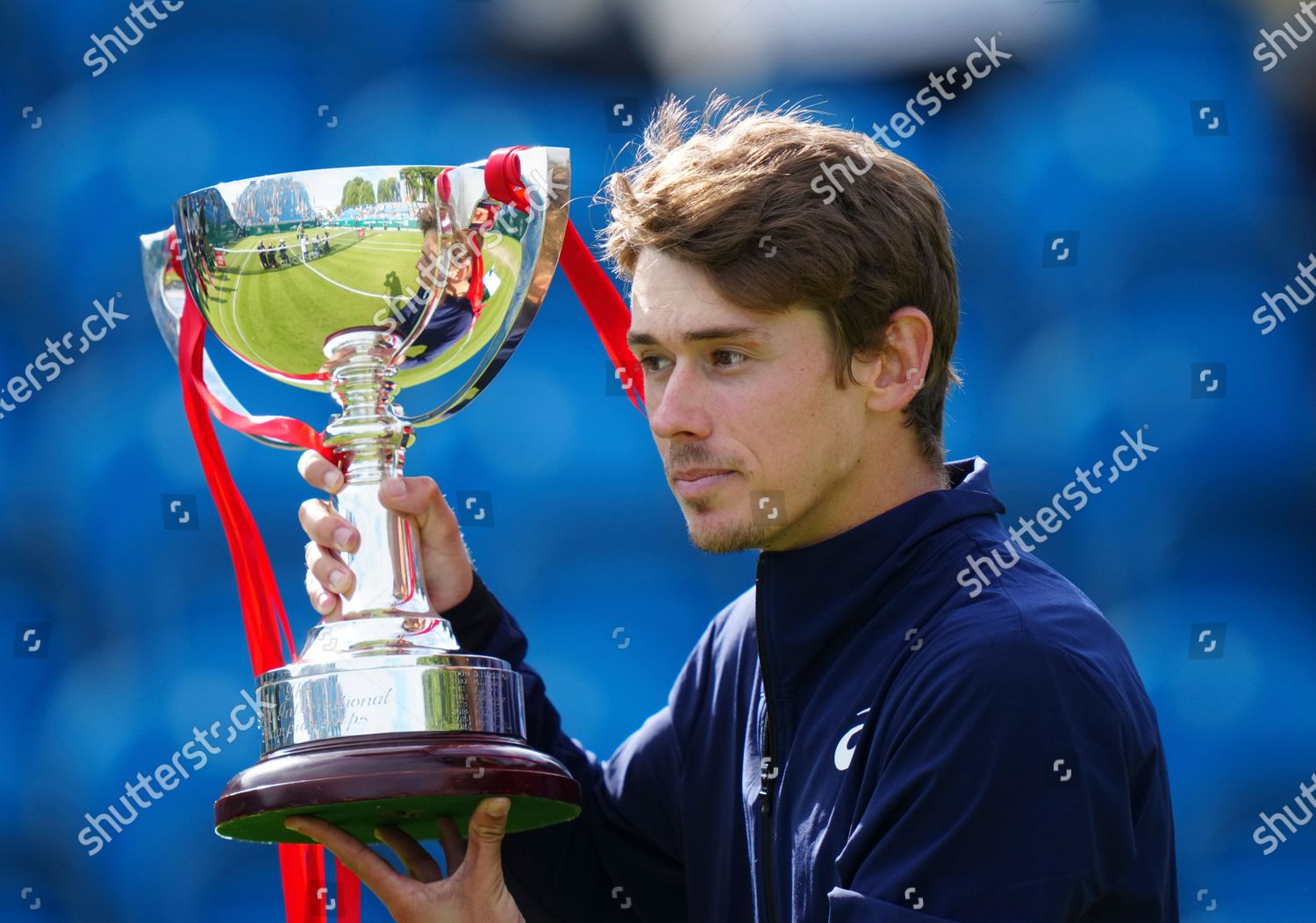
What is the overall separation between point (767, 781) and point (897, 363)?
483 millimetres

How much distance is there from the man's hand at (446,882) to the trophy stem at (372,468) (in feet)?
0.76

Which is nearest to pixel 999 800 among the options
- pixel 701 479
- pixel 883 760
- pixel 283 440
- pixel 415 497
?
pixel 883 760

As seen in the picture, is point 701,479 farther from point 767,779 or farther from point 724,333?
point 767,779

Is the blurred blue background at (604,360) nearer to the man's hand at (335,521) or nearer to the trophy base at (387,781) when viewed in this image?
the man's hand at (335,521)

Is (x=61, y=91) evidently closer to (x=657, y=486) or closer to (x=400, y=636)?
(x=657, y=486)

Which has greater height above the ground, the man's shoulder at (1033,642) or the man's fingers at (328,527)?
the man's fingers at (328,527)

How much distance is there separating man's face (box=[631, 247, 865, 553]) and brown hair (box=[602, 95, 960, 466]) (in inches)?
1.0

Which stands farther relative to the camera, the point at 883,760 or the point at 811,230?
the point at 811,230

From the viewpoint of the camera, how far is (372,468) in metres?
1.69

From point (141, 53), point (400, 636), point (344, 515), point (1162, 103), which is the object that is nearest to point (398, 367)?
point (344, 515)

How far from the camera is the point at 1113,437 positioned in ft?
8.32

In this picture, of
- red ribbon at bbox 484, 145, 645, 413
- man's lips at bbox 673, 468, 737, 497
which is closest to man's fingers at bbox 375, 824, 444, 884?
man's lips at bbox 673, 468, 737, 497

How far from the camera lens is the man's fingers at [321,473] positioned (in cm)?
170

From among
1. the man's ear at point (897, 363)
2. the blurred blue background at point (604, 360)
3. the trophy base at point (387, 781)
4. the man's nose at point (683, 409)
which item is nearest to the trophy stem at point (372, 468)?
the trophy base at point (387, 781)
